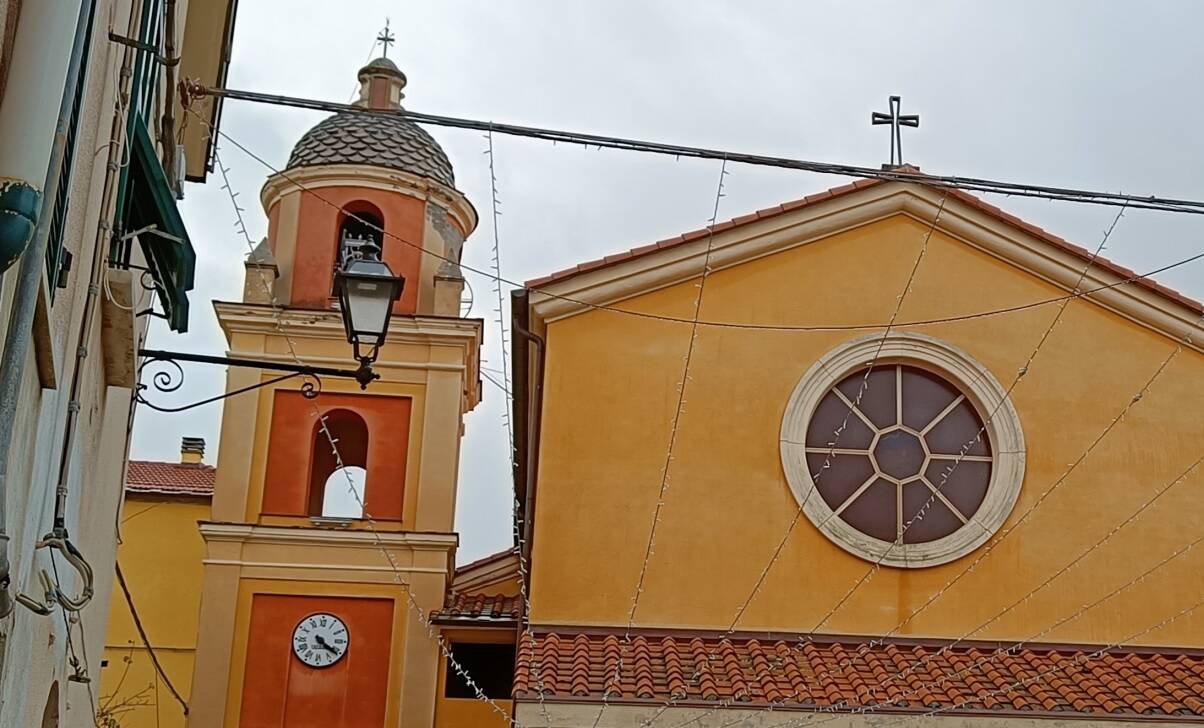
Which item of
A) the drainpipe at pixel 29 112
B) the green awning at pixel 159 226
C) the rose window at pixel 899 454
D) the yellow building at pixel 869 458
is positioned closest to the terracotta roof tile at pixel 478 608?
the yellow building at pixel 869 458

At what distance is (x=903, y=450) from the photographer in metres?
13.7

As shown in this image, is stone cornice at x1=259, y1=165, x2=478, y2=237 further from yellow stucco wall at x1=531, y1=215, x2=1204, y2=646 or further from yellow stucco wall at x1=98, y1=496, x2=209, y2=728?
yellow stucco wall at x1=531, y1=215, x2=1204, y2=646

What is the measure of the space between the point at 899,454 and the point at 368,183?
9841 millimetres

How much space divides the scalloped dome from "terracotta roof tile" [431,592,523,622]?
5682 millimetres

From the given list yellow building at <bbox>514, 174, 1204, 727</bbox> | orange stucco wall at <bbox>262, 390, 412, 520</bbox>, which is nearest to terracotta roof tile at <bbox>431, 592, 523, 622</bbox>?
orange stucco wall at <bbox>262, 390, 412, 520</bbox>

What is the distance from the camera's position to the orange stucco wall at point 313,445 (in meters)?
19.9

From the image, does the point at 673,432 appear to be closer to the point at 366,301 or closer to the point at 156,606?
the point at 366,301

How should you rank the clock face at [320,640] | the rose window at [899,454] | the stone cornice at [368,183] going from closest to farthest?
the rose window at [899,454] < the clock face at [320,640] < the stone cornice at [368,183]

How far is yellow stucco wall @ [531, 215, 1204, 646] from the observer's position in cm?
1276

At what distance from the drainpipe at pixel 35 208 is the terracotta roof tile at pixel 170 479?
19.7m

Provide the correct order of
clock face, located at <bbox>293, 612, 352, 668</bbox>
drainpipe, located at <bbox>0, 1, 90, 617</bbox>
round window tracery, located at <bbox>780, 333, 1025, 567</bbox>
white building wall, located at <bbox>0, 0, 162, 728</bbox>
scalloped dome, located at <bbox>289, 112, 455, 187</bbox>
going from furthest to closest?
scalloped dome, located at <bbox>289, 112, 455, 187</bbox>
clock face, located at <bbox>293, 612, 352, 668</bbox>
round window tracery, located at <bbox>780, 333, 1025, 567</bbox>
white building wall, located at <bbox>0, 0, 162, 728</bbox>
drainpipe, located at <bbox>0, 1, 90, 617</bbox>

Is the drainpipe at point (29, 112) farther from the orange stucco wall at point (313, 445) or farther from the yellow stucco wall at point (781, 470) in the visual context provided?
the orange stucco wall at point (313, 445)

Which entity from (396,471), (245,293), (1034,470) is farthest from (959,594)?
(245,293)

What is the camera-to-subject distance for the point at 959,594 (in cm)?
1291
